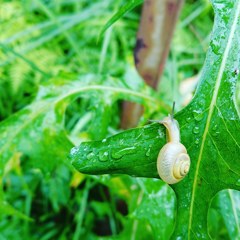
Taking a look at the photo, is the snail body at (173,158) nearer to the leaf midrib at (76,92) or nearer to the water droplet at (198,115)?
the water droplet at (198,115)

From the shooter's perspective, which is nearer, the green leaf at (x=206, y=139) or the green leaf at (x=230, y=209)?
the green leaf at (x=206, y=139)

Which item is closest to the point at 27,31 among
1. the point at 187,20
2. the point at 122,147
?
the point at 187,20

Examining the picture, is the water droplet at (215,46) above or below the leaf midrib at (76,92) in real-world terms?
below

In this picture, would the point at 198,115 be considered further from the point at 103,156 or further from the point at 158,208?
the point at 158,208

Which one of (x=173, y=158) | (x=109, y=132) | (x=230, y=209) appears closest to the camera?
(x=173, y=158)

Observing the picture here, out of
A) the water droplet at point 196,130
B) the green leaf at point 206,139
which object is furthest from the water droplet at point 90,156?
the water droplet at point 196,130

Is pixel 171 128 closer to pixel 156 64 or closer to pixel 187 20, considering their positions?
pixel 156 64

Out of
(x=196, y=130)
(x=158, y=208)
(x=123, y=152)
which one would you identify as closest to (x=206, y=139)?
(x=196, y=130)
